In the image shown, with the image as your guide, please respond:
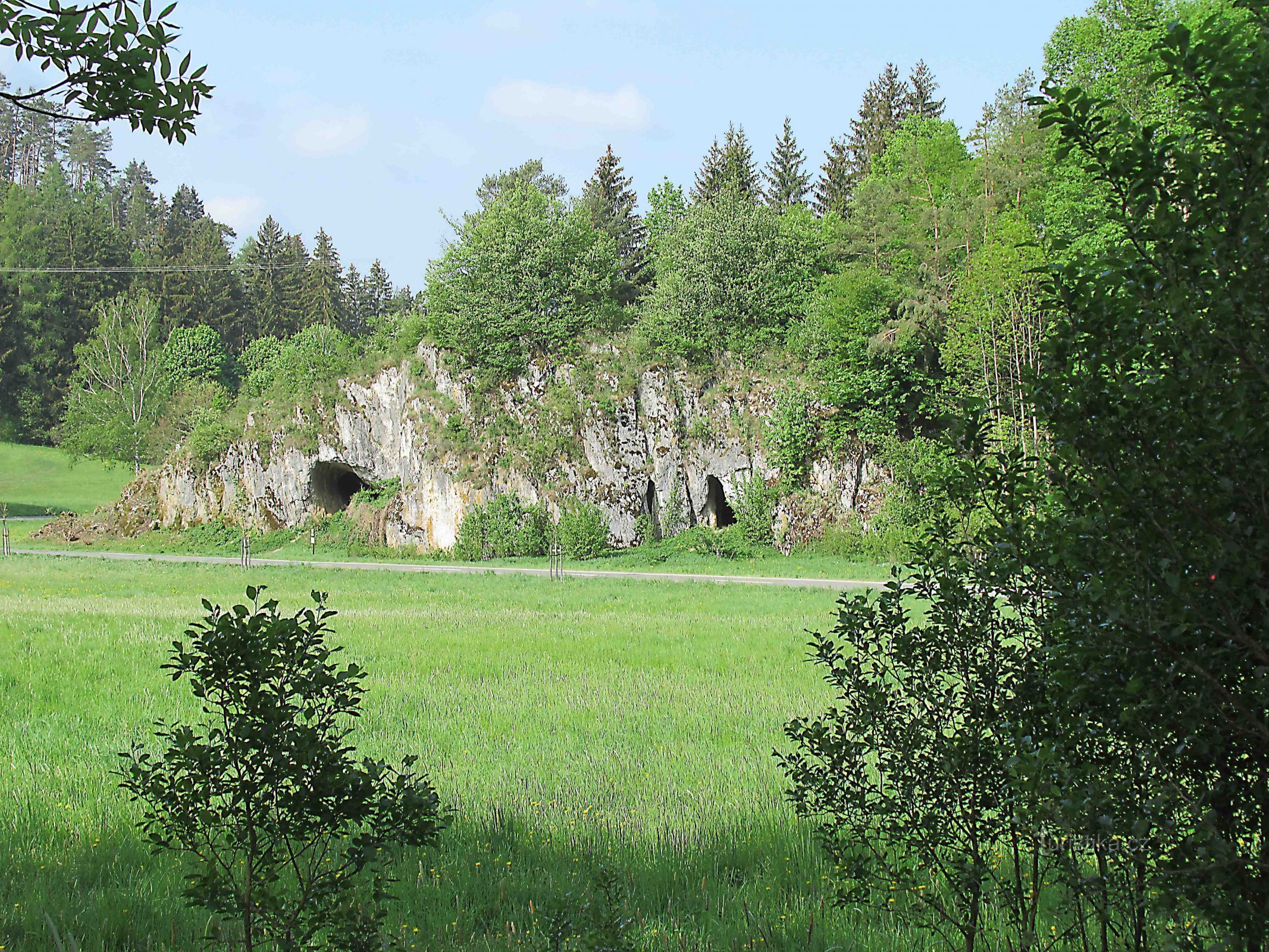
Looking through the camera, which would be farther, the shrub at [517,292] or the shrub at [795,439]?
the shrub at [517,292]

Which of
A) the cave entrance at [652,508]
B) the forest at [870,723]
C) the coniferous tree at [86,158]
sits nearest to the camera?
the forest at [870,723]

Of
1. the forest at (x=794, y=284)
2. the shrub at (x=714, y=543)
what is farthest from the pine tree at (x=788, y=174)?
the shrub at (x=714, y=543)

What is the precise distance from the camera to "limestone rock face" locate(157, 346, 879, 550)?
31500mm

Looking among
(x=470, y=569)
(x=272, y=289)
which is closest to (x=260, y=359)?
(x=272, y=289)

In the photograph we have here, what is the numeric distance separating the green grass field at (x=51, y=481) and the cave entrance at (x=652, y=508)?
31.7 m

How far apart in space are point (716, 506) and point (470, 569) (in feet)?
32.8

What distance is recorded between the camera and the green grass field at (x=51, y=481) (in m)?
49.6

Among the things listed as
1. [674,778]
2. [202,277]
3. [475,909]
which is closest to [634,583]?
[674,778]

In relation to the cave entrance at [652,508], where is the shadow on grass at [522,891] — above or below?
below

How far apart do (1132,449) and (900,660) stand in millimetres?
1514

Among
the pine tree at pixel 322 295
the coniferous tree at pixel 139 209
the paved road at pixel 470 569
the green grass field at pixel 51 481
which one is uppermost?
the coniferous tree at pixel 139 209

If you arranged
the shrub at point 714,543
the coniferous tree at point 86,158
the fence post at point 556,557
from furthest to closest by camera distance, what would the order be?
the coniferous tree at point 86,158 < the shrub at point 714,543 < the fence post at point 556,557

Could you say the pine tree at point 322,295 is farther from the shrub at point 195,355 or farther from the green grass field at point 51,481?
the green grass field at point 51,481

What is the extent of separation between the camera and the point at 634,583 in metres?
22.6
